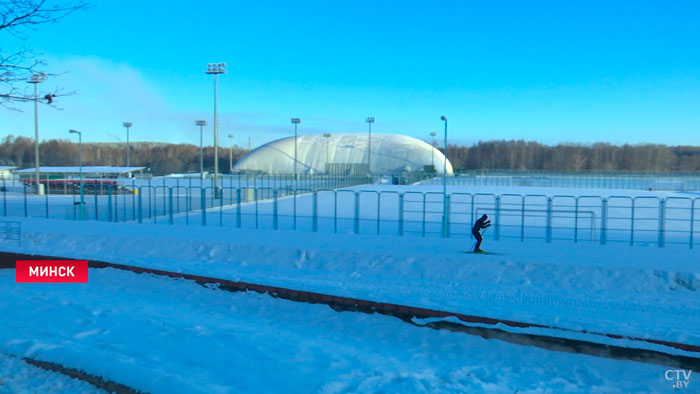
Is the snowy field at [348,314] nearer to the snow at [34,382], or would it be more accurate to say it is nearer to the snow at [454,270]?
the snow at [454,270]

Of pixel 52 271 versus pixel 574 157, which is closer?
pixel 52 271

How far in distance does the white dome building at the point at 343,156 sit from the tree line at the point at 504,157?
24.6 metres

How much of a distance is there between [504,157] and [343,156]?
222 feet

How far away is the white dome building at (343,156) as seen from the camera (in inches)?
3352

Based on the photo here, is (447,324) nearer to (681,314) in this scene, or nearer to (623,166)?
(681,314)

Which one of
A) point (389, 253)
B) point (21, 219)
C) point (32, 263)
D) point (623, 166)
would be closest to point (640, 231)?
point (389, 253)

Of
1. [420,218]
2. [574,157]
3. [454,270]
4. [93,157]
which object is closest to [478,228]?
[454,270]

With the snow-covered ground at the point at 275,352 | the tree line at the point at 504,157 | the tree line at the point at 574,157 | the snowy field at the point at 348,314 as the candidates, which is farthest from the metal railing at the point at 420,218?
the tree line at the point at 574,157

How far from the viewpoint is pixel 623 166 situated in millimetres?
127812

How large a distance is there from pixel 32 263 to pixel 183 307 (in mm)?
5383

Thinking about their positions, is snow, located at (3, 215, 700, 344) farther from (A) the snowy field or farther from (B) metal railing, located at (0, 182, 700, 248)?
(B) metal railing, located at (0, 182, 700, 248)

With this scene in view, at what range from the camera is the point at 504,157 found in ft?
472

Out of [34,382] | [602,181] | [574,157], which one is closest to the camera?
[34,382]

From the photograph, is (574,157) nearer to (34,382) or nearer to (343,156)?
(343,156)
